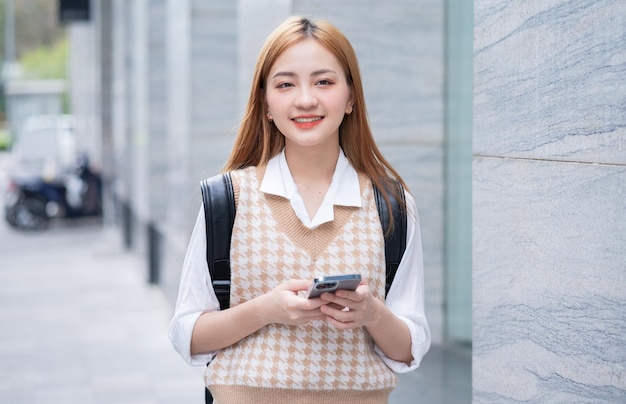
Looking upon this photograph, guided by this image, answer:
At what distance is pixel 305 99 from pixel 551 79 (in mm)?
795

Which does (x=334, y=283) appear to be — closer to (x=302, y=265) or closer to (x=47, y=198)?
(x=302, y=265)

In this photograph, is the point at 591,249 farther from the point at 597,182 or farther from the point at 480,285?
the point at 480,285

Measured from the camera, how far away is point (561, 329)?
2.79m

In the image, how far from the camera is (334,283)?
213 cm

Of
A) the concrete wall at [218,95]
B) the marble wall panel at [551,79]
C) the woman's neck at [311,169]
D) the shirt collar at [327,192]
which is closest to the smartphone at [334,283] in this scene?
the shirt collar at [327,192]

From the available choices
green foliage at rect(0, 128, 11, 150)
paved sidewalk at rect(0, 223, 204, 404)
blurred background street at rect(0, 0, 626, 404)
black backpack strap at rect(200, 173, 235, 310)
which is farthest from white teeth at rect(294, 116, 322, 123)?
green foliage at rect(0, 128, 11, 150)

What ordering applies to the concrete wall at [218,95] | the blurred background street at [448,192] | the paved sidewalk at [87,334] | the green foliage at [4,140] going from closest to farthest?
the blurred background street at [448,192], the concrete wall at [218,95], the paved sidewalk at [87,334], the green foliage at [4,140]

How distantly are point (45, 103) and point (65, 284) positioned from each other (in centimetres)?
3177

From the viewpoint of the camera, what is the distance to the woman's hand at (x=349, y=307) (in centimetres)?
219

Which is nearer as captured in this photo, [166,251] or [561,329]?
[561,329]

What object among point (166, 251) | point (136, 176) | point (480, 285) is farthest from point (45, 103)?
point (480, 285)

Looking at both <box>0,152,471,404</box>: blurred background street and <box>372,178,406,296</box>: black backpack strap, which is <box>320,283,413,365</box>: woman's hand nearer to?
<box>372,178,406,296</box>: black backpack strap

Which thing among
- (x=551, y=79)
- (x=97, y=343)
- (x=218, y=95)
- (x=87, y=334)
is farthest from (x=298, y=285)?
(x=87, y=334)

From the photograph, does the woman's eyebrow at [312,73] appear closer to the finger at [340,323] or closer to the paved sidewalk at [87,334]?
the finger at [340,323]
